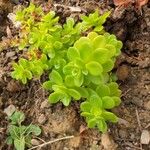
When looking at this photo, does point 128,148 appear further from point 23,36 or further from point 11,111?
point 23,36

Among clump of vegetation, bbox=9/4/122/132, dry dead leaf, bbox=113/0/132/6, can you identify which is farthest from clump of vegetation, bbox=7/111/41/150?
dry dead leaf, bbox=113/0/132/6

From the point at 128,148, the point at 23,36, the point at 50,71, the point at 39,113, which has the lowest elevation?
the point at 128,148

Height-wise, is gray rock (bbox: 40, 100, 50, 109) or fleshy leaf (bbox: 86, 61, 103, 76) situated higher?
fleshy leaf (bbox: 86, 61, 103, 76)

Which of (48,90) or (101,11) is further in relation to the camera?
(101,11)

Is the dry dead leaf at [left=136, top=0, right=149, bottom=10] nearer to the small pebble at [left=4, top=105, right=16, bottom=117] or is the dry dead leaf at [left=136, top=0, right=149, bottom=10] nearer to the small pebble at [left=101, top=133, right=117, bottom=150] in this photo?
the small pebble at [left=101, top=133, right=117, bottom=150]

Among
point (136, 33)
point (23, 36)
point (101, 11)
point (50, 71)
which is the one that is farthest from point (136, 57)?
point (23, 36)

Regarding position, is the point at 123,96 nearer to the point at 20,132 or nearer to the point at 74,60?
the point at 74,60
